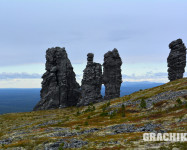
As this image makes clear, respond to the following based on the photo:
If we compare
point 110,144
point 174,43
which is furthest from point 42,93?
point 110,144

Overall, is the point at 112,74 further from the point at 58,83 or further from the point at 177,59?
the point at 177,59

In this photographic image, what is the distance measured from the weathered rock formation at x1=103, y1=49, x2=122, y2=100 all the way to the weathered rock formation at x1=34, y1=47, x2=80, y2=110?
72.8ft

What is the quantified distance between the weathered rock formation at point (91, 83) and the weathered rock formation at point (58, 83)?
13.4 meters

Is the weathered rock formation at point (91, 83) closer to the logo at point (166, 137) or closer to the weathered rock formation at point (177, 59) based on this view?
the weathered rock formation at point (177, 59)

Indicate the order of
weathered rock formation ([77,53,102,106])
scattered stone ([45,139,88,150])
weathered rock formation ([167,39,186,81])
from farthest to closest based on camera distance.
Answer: weathered rock formation ([77,53,102,106])
weathered rock formation ([167,39,186,81])
scattered stone ([45,139,88,150])

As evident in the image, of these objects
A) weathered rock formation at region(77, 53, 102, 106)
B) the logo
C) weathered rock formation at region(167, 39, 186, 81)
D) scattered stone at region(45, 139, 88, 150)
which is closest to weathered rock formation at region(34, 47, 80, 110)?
weathered rock formation at region(77, 53, 102, 106)

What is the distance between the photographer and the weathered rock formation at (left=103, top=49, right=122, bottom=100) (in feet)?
356

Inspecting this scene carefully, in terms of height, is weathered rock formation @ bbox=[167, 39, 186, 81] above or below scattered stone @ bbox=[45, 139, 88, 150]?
above

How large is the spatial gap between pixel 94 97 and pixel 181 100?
63265mm

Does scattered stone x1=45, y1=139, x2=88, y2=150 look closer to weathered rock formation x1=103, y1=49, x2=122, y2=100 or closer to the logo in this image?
the logo

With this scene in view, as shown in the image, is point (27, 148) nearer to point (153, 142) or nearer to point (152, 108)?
point (153, 142)

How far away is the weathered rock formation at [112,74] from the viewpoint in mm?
108562

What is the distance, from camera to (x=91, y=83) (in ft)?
348

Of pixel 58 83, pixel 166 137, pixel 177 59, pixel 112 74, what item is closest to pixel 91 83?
pixel 112 74
